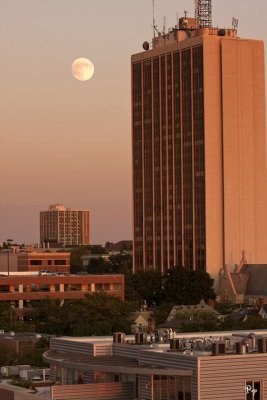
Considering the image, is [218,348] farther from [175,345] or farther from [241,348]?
[175,345]

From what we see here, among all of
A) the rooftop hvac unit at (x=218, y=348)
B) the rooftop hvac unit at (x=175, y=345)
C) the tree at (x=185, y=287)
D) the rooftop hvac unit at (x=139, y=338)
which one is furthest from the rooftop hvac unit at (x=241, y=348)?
Result: the tree at (x=185, y=287)

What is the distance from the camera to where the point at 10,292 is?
16088cm

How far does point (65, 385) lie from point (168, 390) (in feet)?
18.6

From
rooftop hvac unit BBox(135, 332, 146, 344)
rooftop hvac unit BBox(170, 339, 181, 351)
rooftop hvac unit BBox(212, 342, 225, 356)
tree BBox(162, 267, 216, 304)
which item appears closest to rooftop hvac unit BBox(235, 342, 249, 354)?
rooftop hvac unit BBox(212, 342, 225, 356)

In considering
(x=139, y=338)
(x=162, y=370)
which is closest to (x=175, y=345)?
(x=162, y=370)

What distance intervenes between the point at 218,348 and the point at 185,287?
134 metres

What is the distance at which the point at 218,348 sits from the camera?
173ft

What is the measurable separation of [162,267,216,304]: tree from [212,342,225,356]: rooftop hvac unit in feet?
430

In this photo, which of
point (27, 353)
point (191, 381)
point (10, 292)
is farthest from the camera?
point (10, 292)

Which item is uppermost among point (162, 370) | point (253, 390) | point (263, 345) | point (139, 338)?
point (139, 338)

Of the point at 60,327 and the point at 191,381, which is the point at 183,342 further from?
the point at 60,327

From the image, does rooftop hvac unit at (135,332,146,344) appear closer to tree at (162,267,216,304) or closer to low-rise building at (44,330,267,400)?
low-rise building at (44,330,267,400)

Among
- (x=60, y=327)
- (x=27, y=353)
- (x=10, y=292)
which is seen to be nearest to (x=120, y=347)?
(x=27, y=353)

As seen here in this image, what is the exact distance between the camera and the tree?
7328 inches
